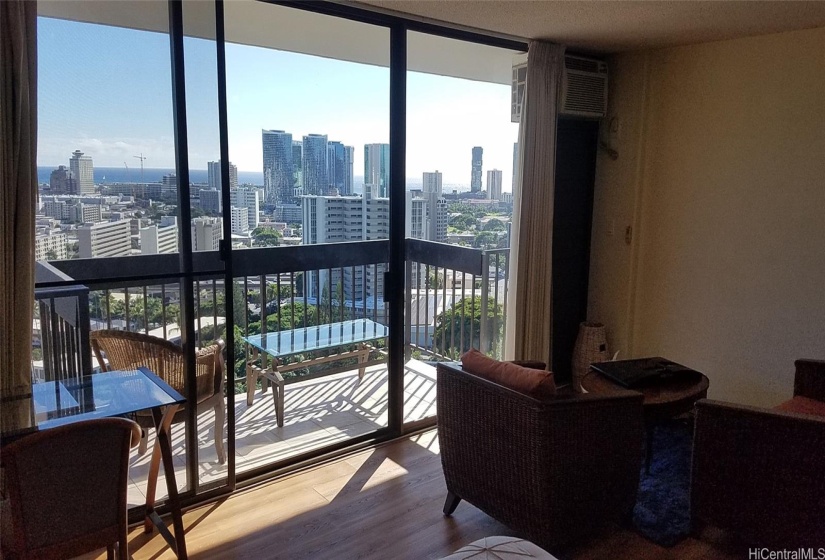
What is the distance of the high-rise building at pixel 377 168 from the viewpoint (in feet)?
11.5

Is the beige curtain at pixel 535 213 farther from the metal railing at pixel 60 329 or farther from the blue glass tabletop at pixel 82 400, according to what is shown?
the metal railing at pixel 60 329

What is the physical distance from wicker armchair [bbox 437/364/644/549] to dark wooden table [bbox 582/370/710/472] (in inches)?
11.1

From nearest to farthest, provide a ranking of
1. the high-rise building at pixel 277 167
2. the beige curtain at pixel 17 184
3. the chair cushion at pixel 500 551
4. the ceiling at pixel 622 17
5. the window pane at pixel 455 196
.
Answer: the chair cushion at pixel 500 551 < the beige curtain at pixel 17 184 < the ceiling at pixel 622 17 < the high-rise building at pixel 277 167 < the window pane at pixel 455 196

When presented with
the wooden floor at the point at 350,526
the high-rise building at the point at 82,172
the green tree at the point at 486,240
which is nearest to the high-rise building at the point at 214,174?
the high-rise building at the point at 82,172

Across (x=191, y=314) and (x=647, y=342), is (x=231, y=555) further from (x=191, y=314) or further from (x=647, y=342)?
(x=647, y=342)

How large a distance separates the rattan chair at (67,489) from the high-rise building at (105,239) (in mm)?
895

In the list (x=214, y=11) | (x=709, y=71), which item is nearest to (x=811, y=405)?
(x=709, y=71)

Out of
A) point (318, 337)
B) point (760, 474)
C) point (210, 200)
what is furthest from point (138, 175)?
point (760, 474)

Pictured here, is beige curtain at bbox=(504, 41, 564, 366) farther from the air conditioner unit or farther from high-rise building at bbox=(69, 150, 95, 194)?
high-rise building at bbox=(69, 150, 95, 194)

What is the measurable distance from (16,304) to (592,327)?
11.6 feet

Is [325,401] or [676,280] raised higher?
[676,280]

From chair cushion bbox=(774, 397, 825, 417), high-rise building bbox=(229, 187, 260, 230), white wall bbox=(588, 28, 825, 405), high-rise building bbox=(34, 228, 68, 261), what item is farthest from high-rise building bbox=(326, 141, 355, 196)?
chair cushion bbox=(774, 397, 825, 417)

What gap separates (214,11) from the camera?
2.77 m

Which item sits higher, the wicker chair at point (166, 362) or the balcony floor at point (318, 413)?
the wicker chair at point (166, 362)
